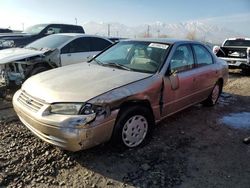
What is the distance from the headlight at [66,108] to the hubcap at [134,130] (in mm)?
767

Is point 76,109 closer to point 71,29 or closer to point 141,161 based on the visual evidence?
point 141,161

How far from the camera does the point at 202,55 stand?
18.2ft

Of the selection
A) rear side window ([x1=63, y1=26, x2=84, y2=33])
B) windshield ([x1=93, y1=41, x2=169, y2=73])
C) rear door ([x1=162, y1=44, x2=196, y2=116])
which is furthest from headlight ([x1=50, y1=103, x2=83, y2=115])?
rear side window ([x1=63, y1=26, x2=84, y2=33])

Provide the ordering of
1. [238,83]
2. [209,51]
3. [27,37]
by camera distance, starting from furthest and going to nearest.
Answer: [27,37]
[238,83]
[209,51]

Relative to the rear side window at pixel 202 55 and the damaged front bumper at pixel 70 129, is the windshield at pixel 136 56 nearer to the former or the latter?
the rear side window at pixel 202 55

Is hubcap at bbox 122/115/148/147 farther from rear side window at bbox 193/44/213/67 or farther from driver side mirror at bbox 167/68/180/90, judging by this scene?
rear side window at bbox 193/44/213/67

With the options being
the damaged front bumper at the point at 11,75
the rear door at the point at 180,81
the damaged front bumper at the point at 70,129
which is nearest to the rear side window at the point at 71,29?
the damaged front bumper at the point at 11,75

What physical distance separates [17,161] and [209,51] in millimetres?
4326

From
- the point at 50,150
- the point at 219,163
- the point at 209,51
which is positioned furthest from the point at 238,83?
the point at 50,150

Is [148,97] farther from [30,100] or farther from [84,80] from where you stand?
[30,100]

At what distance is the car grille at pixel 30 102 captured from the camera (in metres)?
3.51

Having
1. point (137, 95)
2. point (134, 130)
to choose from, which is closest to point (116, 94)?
point (137, 95)

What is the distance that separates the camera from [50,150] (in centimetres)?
380

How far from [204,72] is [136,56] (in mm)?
1546
